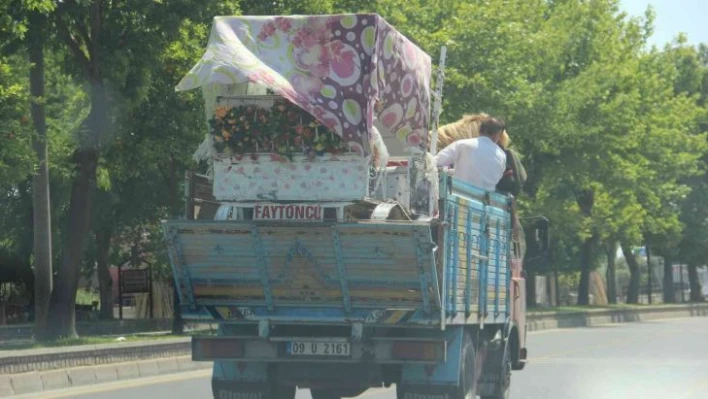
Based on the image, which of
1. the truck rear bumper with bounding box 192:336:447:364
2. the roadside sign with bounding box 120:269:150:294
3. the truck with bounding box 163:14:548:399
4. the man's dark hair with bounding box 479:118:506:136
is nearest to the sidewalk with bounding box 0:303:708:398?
the truck with bounding box 163:14:548:399

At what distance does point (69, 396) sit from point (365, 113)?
21.8 ft

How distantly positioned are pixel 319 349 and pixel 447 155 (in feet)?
8.67

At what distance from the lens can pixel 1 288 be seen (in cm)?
4453

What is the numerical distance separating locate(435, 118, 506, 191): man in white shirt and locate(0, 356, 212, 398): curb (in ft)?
20.2

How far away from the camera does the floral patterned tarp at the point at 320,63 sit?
33.7ft

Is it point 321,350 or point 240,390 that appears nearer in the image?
point 321,350

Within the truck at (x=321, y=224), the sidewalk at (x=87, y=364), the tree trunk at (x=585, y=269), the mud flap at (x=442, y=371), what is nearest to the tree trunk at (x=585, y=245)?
the tree trunk at (x=585, y=269)

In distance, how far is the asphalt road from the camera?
1545 cm

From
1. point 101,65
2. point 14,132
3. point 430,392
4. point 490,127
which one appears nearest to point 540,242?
point 490,127

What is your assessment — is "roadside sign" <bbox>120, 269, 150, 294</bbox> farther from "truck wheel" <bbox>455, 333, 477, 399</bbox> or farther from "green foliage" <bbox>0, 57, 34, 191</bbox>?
"truck wheel" <bbox>455, 333, 477, 399</bbox>

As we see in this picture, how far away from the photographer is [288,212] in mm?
10438

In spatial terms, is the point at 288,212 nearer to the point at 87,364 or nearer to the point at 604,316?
the point at 87,364

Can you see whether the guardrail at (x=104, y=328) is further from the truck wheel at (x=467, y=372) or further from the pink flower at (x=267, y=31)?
the pink flower at (x=267, y=31)

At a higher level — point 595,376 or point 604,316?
point 604,316
